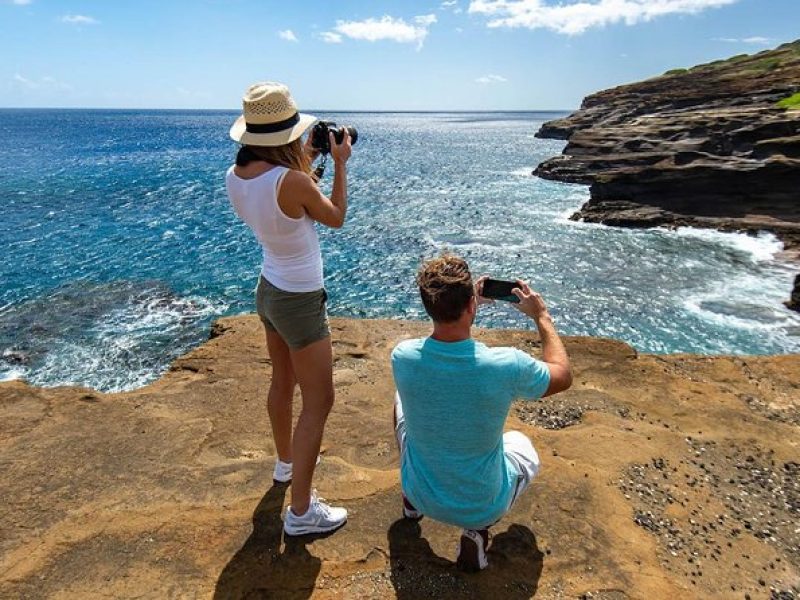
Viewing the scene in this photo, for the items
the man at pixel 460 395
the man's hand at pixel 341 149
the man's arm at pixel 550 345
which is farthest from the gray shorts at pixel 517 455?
the man's hand at pixel 341 149

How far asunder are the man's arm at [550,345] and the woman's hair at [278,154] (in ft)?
6.36

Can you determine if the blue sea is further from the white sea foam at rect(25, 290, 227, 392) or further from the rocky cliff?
the rocky cliff

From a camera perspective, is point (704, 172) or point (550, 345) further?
point (704, 172)

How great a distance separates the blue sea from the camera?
44.5 feet

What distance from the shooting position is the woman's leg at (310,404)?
429 cm

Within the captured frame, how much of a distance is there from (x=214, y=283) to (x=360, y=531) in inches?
587

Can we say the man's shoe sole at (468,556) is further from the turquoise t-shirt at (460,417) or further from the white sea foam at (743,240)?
the white sea foam at (743,240)

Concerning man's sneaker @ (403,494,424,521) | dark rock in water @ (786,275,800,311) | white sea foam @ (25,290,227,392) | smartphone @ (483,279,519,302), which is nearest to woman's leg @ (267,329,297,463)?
man's sneaker @ (403,494,424,521)

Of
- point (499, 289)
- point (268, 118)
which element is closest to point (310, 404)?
point (499, 289)

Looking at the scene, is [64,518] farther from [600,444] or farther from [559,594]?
[600,444]

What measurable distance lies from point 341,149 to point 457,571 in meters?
3.49

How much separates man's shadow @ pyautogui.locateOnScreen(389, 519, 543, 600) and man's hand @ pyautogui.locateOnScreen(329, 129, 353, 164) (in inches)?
126

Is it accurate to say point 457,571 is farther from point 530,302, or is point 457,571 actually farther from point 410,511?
point 530,302

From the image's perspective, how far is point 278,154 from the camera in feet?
12.7
